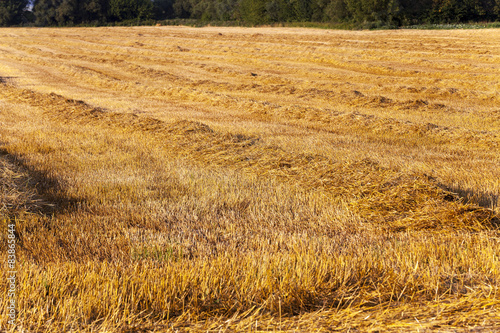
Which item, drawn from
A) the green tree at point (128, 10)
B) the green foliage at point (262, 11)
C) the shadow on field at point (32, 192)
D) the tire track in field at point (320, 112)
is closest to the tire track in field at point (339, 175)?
the shadow on field at point (32, 192)

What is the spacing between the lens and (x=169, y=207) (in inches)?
210

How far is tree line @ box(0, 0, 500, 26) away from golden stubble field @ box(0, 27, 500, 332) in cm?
4588

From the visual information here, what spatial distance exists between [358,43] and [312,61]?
7783 mm

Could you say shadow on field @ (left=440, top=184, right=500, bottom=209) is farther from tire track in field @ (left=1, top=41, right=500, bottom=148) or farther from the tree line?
the tree line

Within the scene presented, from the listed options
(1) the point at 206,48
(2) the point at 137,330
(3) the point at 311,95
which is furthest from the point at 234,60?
(2) the point at 137,330

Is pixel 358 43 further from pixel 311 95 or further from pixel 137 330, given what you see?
pixel 137 330

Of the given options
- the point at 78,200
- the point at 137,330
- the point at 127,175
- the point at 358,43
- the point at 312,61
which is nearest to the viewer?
the point at 137,330

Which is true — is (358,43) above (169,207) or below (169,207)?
above

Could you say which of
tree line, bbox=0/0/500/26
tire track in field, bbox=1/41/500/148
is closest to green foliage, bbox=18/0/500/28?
tree line, bbox=0/0/500/26

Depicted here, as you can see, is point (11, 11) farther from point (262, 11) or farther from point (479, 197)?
point (479, 197)

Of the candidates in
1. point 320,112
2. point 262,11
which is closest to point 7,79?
point 320,112

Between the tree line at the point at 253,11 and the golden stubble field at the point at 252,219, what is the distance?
4588 centimetres

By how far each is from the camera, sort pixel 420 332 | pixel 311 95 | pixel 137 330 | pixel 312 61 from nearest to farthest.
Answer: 1. pixel 420 332
2. pixel 137 330
3. pixel 311 95
4. pixel 312 61

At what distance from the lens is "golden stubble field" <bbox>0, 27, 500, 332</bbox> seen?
9.78ft
